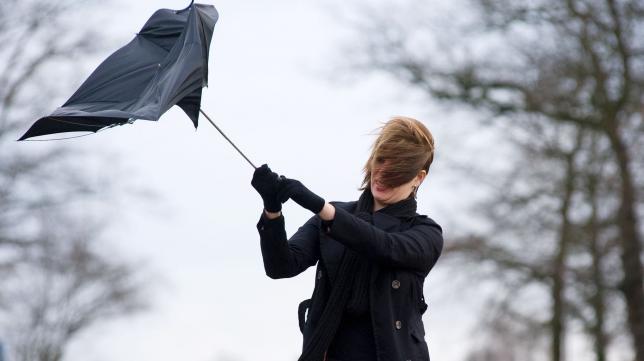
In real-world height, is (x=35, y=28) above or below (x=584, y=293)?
above

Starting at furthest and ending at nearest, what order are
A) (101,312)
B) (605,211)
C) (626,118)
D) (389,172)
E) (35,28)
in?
(101,312)
(35,28)
(605,211)
(626,118)
(389,172)

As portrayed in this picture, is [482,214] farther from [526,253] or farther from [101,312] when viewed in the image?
[101,312]

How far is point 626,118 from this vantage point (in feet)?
69.0

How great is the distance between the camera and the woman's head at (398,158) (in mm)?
4898

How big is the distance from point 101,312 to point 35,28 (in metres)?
16.6

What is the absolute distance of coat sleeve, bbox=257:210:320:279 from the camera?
474 centimetres

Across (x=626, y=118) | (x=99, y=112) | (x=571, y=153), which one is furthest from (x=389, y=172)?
(x=571, y=153)

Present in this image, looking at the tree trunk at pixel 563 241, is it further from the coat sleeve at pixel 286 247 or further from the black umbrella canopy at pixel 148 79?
the black umbrella canopy at pixel 148 79

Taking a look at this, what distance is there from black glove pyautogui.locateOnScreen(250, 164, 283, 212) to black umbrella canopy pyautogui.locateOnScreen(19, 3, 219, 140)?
433mm

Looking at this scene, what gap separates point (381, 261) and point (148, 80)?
45.8 inches

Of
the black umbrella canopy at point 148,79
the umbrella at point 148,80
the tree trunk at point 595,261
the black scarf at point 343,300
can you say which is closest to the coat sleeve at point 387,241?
the black scarf at point 343,300

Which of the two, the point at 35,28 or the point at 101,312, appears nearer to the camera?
the point at 35,28

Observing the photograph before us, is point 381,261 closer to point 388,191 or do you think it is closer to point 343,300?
point 343,300

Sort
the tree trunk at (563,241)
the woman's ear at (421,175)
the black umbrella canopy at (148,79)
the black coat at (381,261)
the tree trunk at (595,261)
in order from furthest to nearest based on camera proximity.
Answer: the tree trunk at (563,241)
the tree trunk at (595,261)
the woman's ear at (421,175)
the black umbrella canopy at (148,79)
the black coat at (381,261)
